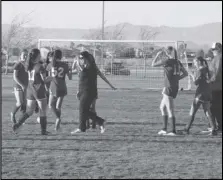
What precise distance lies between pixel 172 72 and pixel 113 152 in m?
2.36

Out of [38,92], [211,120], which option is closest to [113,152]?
[38,92]

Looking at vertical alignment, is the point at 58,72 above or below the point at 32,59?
below

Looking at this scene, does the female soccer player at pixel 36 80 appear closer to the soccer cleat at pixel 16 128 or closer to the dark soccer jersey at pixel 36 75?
the dark soccer jersey at pixel 36 75

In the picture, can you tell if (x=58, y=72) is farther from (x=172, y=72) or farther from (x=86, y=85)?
(x=172, y=72)

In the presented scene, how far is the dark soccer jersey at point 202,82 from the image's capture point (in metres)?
9.91

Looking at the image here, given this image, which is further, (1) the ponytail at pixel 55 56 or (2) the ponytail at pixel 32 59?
(1) the ponytail at pixel 55 56

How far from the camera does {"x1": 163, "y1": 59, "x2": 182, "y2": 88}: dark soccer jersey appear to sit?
9.82 meters

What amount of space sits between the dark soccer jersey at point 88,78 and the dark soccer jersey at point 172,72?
140 centimetres

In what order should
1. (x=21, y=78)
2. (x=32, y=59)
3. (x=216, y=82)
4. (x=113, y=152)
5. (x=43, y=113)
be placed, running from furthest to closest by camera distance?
(x=21, y=78)
(x=216, y=82)
(x=43, y=113)
(x=32, y=59)
(x=113, y=152)

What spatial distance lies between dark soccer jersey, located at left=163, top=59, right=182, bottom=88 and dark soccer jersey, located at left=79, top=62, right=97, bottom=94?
140 centimetres

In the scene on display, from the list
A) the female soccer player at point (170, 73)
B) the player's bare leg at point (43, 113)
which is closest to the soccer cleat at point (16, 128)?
the player's bare leg at point (43, 113)

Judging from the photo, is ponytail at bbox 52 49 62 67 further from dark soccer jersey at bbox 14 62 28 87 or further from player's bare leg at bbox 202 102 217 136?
player's bare leg at bbox 202 102 217 136

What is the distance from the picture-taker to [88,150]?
27.8 feet

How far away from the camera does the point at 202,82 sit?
1001 cm
